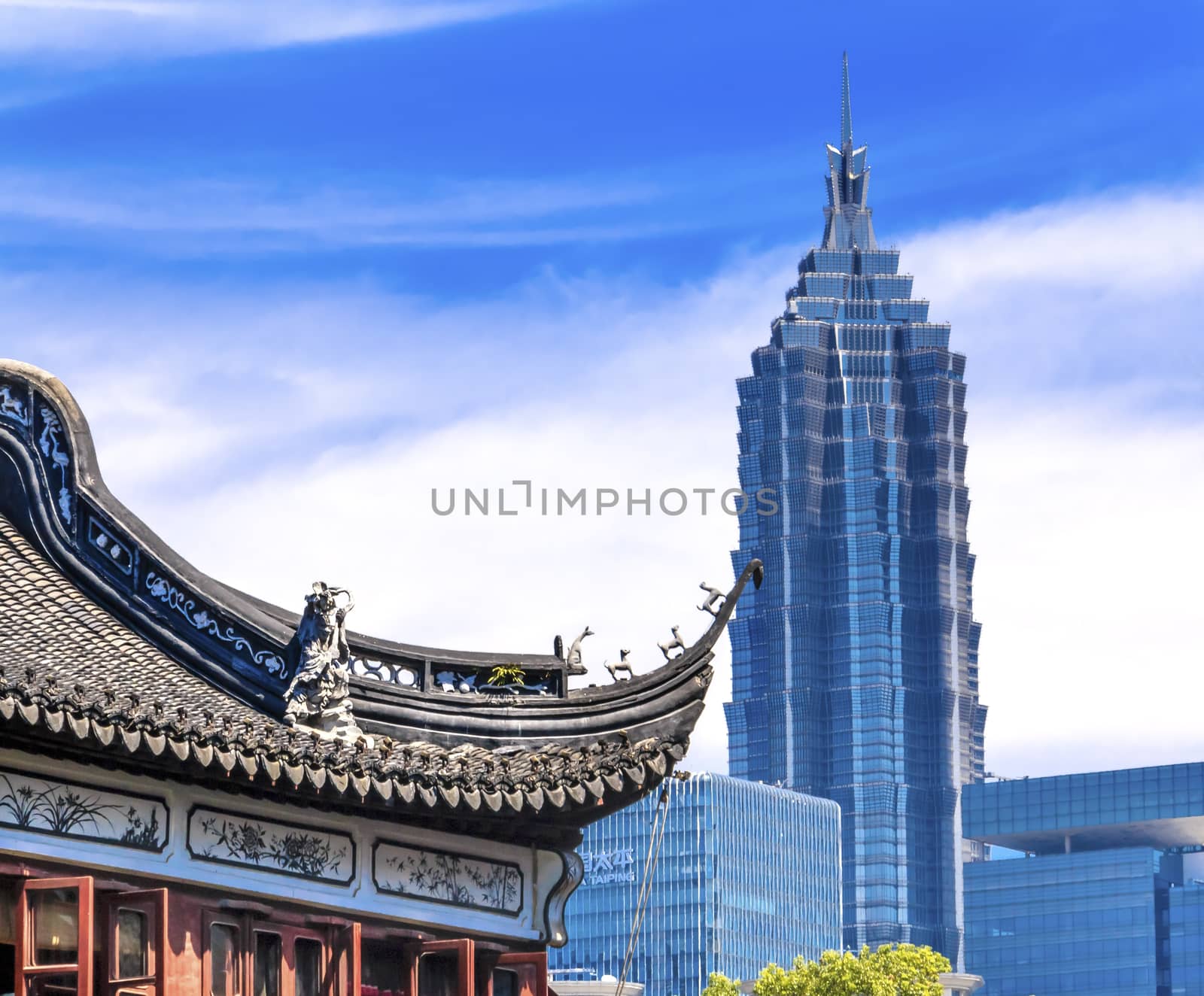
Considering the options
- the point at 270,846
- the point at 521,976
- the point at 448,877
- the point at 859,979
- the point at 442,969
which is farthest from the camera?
the point at 859,979

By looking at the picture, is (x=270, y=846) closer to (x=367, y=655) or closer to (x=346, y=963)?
(x=346, y=963)

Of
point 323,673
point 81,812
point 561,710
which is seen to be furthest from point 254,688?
point 561,710

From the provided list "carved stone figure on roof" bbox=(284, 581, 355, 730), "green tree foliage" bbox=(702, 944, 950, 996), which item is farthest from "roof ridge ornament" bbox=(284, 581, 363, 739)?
"green tree foliage" bbox=(702, 944, 950, 996)

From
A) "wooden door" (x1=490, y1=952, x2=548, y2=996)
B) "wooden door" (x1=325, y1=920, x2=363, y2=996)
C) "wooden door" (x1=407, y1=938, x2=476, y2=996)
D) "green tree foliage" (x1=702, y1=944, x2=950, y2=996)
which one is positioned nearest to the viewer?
"wooden door" (x1=325, y1=920, x2=363, y2=996)

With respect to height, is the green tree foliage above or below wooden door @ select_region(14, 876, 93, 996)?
above

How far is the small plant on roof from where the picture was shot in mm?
27578

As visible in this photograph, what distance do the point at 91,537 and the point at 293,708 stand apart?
3.74 meters

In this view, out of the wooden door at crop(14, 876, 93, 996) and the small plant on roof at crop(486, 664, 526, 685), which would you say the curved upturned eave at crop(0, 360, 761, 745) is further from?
the wooden door at crop(14, 876, 93, 996)

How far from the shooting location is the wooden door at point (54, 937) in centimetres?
2283

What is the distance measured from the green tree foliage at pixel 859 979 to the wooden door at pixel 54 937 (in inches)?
2878

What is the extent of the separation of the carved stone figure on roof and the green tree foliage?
70.7 m

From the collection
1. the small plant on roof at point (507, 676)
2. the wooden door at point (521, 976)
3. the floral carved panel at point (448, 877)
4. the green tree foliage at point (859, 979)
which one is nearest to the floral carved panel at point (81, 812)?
the floral carved panel at point (448, 877)

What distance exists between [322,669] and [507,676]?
2.55 m

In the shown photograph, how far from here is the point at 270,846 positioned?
25031 mm
